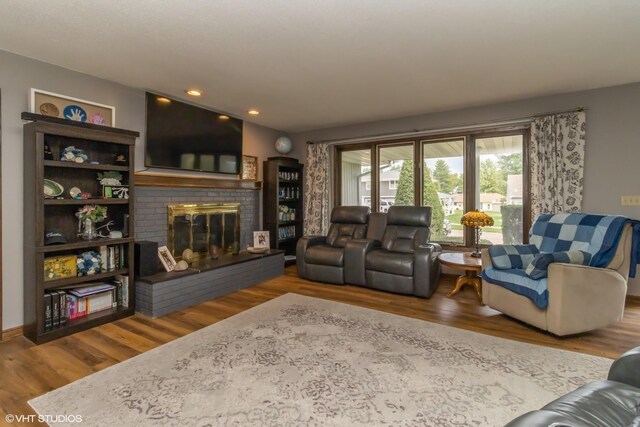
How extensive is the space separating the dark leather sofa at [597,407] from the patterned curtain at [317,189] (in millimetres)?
4337

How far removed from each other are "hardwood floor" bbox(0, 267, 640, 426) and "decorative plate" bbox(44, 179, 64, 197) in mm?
1175

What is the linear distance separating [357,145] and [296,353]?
3783mm

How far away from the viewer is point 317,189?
524 centimetres

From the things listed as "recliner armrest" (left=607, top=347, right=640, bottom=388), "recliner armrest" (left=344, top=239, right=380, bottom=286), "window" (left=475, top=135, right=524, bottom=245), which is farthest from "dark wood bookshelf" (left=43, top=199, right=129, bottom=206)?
"window" (left=475, top=135, right=524, bottom=245)

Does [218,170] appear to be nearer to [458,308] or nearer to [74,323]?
[74,323]

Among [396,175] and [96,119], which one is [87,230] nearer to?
[96,119]

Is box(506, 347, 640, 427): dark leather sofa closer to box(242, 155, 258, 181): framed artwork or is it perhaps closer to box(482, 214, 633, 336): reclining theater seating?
box(482, 214, 633, 336): reclining theater seating

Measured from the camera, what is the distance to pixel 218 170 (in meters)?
4.15

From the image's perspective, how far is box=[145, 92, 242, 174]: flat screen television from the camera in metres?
3.39

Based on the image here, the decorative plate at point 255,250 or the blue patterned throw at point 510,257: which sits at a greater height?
the blue patterned throw at point 510,257

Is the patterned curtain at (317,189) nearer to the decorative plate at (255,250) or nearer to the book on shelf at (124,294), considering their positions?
the decorative plate at (255,250)

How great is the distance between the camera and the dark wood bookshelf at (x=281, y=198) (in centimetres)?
496

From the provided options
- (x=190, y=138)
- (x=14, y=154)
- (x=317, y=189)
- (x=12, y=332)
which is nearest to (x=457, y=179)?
(x=317, y=189)

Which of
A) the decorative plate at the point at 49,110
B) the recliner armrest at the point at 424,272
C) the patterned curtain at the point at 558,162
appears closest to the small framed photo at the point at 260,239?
the recliner armrest at the point at 424,272
